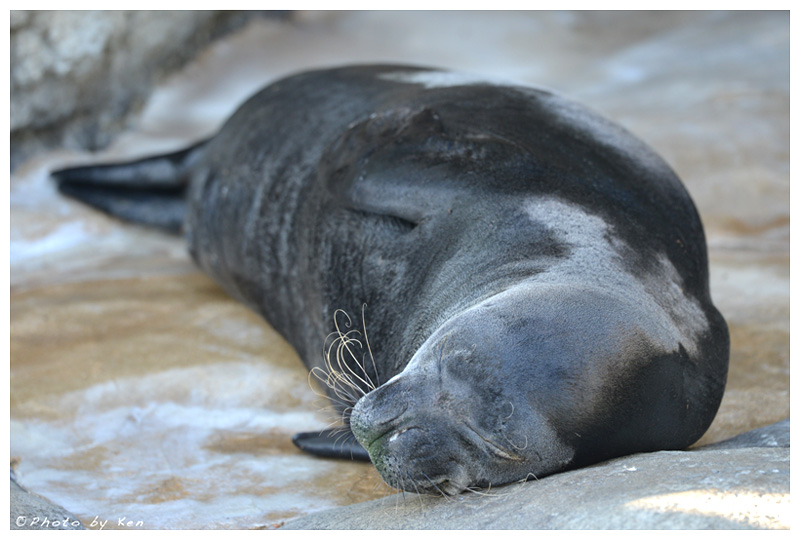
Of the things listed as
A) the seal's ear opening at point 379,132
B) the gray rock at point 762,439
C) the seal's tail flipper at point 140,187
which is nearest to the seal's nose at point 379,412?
the gray rock at point 762,439

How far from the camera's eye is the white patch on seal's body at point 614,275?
2619mm

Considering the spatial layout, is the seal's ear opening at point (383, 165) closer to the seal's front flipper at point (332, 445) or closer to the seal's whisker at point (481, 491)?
the seal's front flipper at point (332, 445)

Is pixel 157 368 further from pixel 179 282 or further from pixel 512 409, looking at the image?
pixel 512 409

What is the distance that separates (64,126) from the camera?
19.8 ft

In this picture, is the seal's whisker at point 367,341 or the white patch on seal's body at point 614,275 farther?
the seal's whisker at point 367,341

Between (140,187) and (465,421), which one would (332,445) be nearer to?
(465,421)

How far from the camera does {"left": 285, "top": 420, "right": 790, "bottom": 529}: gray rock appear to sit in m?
1.94

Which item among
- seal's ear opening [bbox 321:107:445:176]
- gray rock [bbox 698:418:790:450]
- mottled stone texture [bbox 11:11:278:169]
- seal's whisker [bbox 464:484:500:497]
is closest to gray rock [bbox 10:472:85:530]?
seal's whisker [bbox 464:484:500:497]

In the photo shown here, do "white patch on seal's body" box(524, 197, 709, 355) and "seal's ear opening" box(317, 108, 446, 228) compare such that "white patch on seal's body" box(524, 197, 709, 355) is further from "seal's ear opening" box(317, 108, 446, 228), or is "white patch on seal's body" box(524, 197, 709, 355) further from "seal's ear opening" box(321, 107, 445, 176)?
"seal's ear opening" box(321, 107, 445, 176)

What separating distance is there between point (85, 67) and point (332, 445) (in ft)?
11.9

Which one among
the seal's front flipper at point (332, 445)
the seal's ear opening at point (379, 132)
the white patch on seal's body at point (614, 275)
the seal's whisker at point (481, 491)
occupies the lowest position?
the seal's front flipper at point (332, 445)

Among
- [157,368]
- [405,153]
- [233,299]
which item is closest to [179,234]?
[233,299]

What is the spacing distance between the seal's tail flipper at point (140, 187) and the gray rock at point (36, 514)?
9.00 ft
